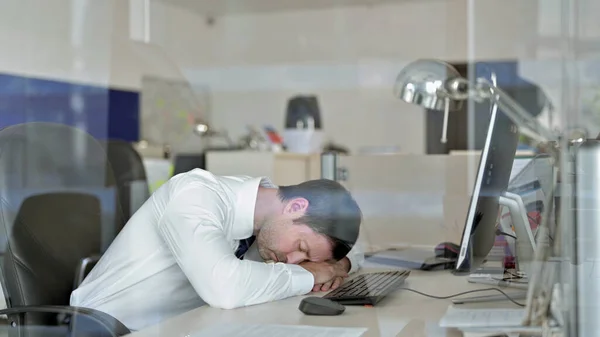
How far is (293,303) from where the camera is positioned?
1430 millimetres

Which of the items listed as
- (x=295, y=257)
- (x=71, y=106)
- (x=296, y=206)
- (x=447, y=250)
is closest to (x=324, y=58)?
(x=71, y=106)

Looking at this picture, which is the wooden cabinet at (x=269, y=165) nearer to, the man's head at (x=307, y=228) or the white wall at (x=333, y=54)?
the man's head at (x=307, y=228)

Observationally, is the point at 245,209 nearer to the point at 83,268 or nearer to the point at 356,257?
the point at 356,257

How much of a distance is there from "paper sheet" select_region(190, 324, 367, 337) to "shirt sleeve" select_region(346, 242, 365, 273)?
416 millimetres

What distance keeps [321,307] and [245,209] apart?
0.42m

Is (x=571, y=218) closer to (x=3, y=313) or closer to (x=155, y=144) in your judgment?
(x=3, y=313)

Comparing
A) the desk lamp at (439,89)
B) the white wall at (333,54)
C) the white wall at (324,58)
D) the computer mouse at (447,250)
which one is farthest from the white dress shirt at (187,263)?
the white wall at (324,58)

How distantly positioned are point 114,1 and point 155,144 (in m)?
1.71

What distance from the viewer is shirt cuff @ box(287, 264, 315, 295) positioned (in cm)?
150

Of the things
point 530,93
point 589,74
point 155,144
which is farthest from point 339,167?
point 155,144

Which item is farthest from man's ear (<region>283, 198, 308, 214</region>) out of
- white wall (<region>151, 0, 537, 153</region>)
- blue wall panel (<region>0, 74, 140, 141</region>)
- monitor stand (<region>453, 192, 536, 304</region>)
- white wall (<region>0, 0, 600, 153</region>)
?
white wall (<region>151, 0, 537, 153</region>)

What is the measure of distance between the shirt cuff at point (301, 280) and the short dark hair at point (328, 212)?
15 cm

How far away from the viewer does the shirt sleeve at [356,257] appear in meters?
1.70

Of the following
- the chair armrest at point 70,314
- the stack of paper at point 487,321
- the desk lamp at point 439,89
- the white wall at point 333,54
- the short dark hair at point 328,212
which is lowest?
the chair armrest at point 70,314
